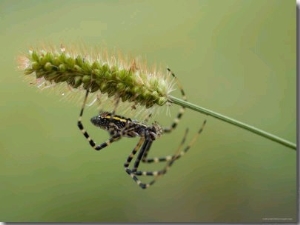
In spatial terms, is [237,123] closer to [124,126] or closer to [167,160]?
[124,126]

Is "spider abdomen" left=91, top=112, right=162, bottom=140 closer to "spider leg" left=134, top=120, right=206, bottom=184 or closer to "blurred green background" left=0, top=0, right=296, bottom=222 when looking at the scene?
"spider leg" left=134, top=120, right=206, bottom=184

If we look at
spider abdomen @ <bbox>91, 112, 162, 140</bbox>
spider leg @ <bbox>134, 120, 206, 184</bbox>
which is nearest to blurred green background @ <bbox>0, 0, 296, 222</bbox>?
spider leg @ <bbox>134, 120, 206, 184</bbox>

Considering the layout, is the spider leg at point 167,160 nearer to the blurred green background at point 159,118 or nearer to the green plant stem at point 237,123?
the blurred green background at point 159,118

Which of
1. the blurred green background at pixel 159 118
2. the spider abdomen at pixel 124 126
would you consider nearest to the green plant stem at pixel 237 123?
the spider abdomen at pixel 124 126

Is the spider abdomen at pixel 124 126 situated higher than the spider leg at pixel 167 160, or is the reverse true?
the spider abdomen at pixel 124 126

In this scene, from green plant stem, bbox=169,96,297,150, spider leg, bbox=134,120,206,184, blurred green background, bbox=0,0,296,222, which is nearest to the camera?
green plant stem, bbox=169,96,297,150

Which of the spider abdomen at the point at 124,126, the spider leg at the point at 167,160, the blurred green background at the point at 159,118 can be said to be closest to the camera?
the spider abdomen at the point at 124,126

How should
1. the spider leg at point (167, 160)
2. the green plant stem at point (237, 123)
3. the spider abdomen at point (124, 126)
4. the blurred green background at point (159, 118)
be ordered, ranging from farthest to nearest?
the blurred green background at point (159, 118) < the spider leg at point (167, 160) < the spider abdomen at point (124, 126) < the green plant stem at point (237, 123)

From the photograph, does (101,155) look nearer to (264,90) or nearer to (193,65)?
(193,65)

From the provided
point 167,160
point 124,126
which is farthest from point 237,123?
point 167,160
